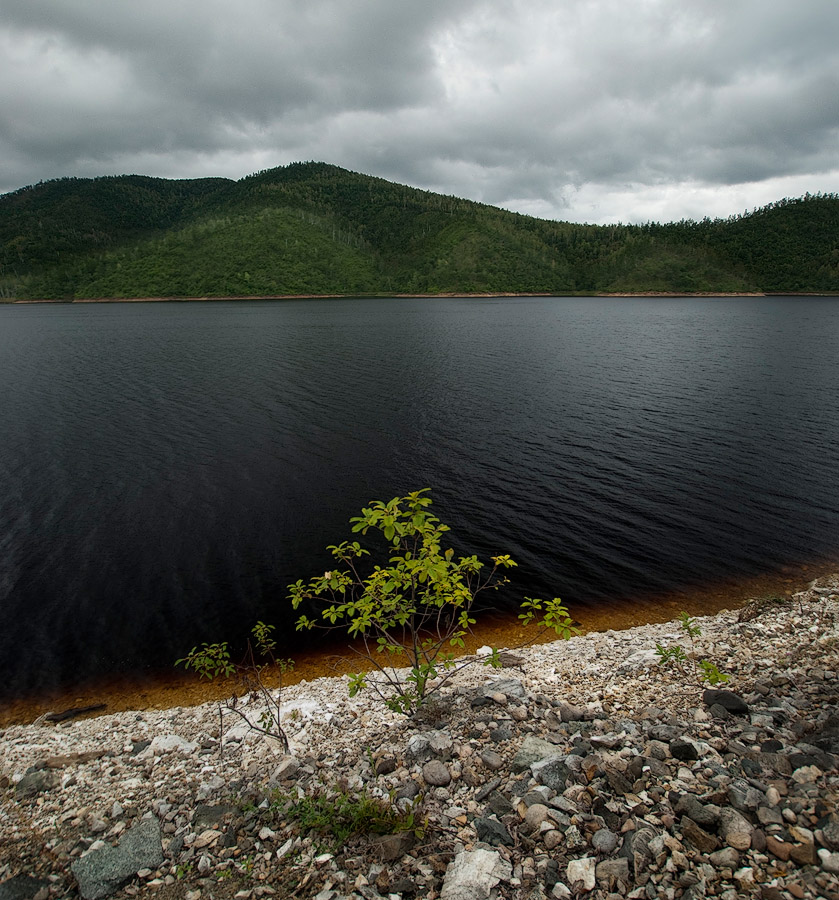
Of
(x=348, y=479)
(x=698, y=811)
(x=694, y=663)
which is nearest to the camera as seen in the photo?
(x=698, y=811)

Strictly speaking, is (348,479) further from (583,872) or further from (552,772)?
(583,872)

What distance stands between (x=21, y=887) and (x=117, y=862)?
1.18 m

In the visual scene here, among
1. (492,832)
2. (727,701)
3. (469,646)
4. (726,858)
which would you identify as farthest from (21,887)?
(727,701)

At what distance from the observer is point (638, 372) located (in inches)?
2260

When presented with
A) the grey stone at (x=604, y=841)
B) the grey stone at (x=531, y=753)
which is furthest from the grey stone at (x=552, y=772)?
the grey stone at (x=604, y=841)

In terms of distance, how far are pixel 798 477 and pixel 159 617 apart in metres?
32.8

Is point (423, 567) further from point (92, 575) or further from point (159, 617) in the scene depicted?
point (92, 575)

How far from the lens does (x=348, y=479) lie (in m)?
27.8

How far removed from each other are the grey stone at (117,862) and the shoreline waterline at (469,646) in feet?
19.1

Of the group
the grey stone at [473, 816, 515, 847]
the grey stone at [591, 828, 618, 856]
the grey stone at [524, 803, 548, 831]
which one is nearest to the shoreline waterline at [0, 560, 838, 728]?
the grey stone at [524, 803, 548, 831]

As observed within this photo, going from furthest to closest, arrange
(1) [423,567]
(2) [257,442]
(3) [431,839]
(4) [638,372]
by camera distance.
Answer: (4) [638,372] < (2) [257,442] < (1) [423,567] < (3) [431,839]

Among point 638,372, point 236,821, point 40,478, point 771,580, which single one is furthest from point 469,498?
point 638,372

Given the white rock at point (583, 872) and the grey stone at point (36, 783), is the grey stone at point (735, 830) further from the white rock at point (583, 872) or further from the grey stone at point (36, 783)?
the grey stone at point (36, 783)

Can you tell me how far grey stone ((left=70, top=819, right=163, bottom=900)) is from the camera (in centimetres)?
654
